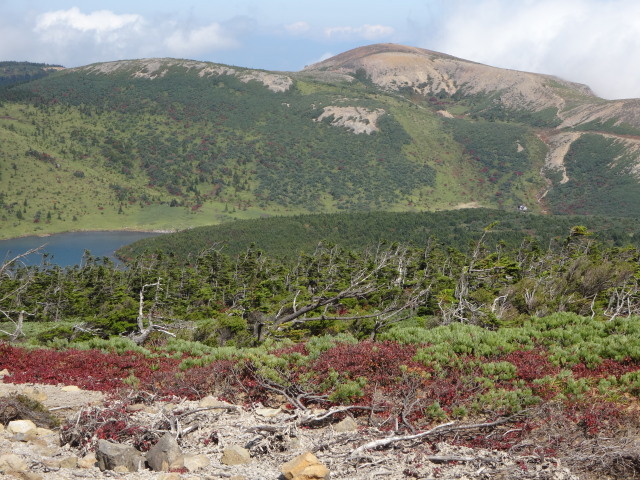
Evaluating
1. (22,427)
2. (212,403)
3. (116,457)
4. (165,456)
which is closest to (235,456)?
(165,456)

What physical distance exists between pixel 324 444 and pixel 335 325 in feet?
67.3

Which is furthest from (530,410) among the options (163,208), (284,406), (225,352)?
(163,208)

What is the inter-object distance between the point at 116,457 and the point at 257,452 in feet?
7.28

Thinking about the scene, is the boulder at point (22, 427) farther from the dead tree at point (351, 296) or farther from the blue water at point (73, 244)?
the blue water at point (73, 244)

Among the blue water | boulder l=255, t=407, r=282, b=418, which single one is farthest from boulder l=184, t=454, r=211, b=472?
the blue water

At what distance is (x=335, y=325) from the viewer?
28797 millimetres

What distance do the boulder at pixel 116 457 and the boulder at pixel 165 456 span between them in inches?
8.3

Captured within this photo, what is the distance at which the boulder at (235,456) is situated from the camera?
26.7ft

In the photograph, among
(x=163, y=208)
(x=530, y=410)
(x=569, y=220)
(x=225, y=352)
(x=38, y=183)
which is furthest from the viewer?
(x=163, y=208)

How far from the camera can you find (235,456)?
819cm

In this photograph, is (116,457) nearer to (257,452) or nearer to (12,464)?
(12,464)

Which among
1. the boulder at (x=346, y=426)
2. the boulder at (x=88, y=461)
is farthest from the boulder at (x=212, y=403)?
the boulder at (x=88, y=461)

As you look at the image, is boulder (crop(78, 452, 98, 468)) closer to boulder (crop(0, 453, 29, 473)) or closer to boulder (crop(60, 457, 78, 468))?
boulder (crop(60, 457, 78, 468))

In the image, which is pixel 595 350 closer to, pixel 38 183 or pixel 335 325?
pixel 335 325
